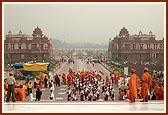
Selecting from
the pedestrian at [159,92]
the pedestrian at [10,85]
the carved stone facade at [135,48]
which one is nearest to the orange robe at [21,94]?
the pedestrian at [10,85]

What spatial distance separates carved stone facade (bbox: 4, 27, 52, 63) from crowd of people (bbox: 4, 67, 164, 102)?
456 millimetres

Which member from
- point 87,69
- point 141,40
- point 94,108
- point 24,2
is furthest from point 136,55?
point 24,2

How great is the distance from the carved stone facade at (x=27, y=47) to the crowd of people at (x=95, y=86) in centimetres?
46

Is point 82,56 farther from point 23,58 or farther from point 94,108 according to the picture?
point 94,108

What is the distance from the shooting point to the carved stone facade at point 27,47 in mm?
8328

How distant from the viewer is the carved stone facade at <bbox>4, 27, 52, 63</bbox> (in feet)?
27.3

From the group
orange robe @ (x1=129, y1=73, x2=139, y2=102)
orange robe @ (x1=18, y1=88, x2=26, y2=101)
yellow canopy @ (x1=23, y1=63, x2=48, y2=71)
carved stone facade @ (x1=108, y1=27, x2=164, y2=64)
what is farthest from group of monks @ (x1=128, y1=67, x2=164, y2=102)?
orange robe @ (x1=18, y1=88, x2=26, y2=101)

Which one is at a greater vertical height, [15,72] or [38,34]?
[38,34]

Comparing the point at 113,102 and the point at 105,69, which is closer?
the point at 113,102

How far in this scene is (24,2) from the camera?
313 inches

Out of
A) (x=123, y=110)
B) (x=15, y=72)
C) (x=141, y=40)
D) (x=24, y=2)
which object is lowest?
(x=123, y=110)

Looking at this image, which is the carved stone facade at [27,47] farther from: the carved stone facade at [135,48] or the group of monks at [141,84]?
the group of monks at [141,84]

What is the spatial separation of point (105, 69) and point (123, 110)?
1821mm

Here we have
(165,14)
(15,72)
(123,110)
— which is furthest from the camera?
(15,72)
